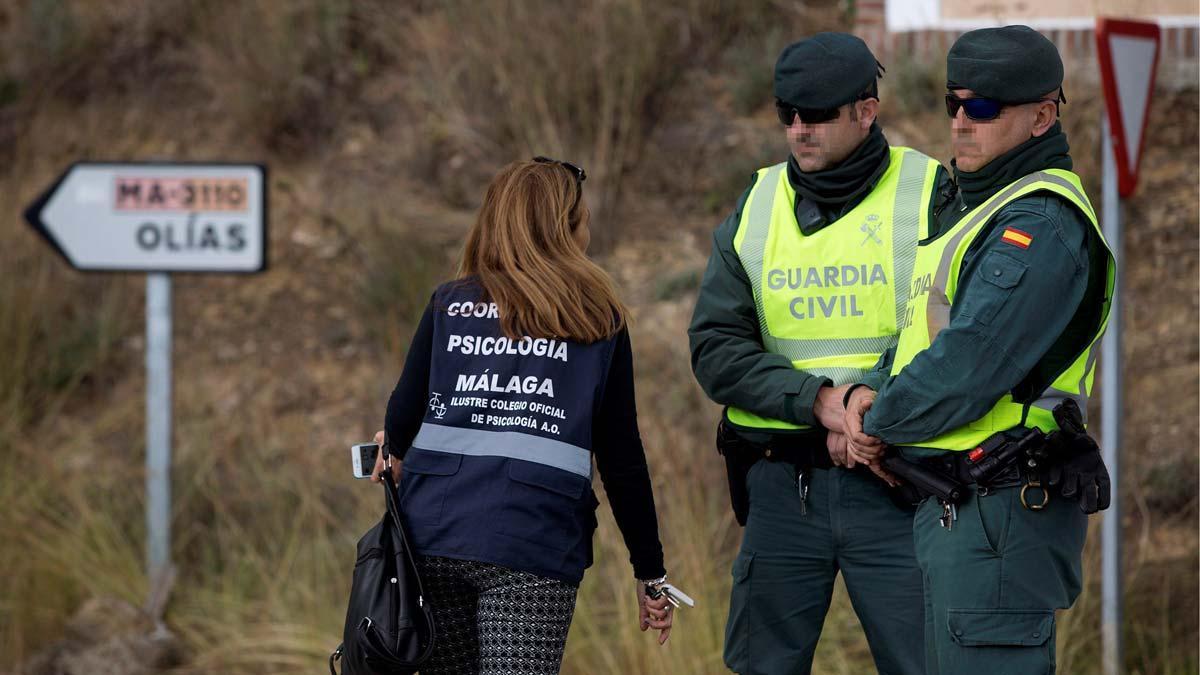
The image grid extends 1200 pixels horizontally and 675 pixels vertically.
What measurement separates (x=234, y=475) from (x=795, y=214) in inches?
151

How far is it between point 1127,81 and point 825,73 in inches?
60.1

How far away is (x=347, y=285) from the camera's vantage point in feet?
24.6

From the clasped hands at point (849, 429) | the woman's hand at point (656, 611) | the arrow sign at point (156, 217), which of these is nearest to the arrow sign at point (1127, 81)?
the clasped hands at point (849, 429)

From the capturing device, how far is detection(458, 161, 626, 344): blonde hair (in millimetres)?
2883

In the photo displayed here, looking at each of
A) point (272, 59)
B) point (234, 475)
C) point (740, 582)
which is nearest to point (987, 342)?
point (740, 582)

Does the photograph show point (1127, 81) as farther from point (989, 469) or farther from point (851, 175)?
point (989, 469)

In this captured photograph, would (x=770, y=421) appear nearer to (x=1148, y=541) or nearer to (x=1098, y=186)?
(x=1148, y=541)

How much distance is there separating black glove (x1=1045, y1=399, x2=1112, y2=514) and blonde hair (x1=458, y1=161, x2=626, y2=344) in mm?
905

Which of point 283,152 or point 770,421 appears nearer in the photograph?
point 770,421

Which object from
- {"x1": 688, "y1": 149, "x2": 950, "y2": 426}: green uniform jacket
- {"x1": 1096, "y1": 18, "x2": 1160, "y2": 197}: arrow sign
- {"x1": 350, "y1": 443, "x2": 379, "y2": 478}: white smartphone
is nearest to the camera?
{"x1": 688, "y1": 149, "x2": 950, "y2": 426}: green uniform jacket

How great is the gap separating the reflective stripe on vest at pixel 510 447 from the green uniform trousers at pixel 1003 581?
29.3 inches

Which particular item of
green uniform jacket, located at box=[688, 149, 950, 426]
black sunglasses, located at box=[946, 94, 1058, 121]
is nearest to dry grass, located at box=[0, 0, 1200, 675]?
green uniform jacket, located at box=[688, 149, 950, 426]

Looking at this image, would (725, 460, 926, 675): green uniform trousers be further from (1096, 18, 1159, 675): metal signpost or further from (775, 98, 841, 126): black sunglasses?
(1096, 18, 1159, 675): metal signpost

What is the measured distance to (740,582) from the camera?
127 inches
